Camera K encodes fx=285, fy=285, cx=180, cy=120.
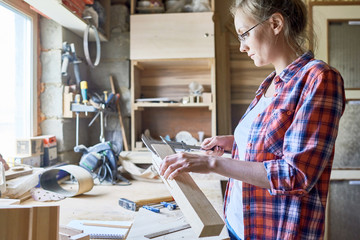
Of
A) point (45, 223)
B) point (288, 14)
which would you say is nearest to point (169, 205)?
point (45, 223)

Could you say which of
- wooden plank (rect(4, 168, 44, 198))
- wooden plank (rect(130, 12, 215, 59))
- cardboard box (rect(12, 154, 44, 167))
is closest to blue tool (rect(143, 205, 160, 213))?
wooden plank (rect(4, 168, 44, 198))

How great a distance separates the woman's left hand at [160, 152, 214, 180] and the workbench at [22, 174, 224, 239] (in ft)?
1.63

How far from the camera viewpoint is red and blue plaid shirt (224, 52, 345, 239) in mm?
633

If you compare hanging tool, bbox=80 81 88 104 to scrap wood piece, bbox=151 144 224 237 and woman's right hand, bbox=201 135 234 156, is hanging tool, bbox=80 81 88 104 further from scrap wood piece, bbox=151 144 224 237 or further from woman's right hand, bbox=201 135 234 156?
scrap wood piece, bbox=151 144 224 237

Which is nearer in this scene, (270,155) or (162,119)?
(270,155)

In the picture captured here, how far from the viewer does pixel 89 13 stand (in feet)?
6.27

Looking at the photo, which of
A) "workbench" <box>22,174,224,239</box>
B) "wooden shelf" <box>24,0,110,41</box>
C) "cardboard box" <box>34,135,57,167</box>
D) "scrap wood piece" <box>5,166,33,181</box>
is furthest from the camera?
"cardboard box" <box>34,135,57,167</box>

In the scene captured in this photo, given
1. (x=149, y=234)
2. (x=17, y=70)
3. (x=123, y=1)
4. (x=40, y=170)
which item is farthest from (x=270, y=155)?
(x=123, y=1)

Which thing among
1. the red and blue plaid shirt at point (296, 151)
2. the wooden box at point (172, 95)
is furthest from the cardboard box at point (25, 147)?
the red and blue plaid shirt at point (296, 151)

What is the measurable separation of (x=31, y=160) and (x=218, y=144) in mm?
1145

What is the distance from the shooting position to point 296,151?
636mm

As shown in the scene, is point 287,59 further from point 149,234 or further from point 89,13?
point 89,13

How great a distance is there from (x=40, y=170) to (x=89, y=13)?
107cm

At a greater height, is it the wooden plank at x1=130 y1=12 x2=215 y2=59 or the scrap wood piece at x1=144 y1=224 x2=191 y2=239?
the wooden plank at x1=130 y1=12 x2=215 y2=59
